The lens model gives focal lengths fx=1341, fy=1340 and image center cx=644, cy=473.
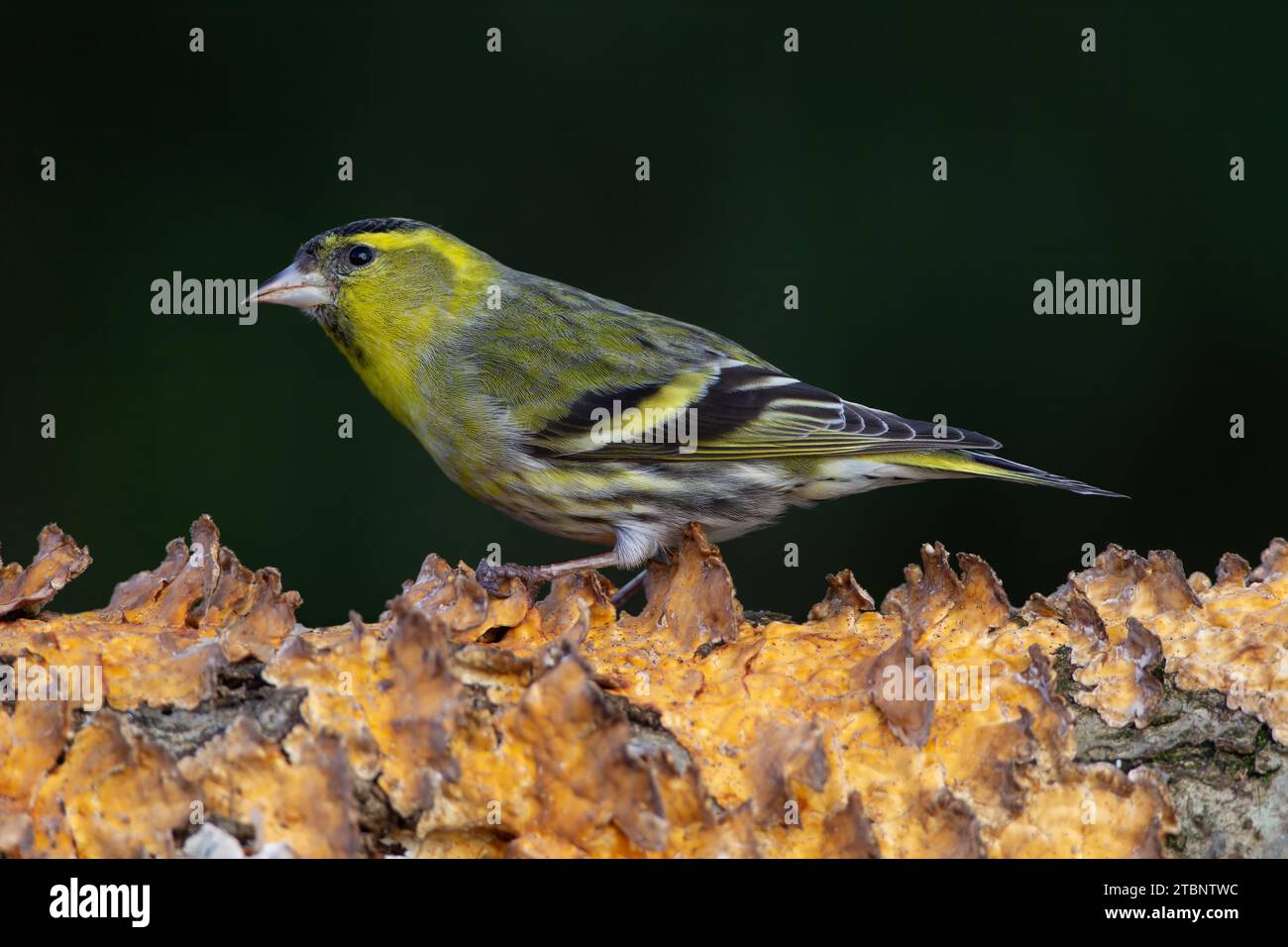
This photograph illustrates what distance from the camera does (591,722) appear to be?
1220 mm

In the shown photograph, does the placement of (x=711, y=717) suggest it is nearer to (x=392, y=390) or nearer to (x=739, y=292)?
(x=392, y=390)

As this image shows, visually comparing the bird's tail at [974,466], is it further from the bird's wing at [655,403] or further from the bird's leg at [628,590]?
the bird's leg at [628,590]

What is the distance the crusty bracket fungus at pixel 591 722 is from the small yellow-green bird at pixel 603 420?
125 cm

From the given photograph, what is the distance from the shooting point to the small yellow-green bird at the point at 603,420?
113 inches

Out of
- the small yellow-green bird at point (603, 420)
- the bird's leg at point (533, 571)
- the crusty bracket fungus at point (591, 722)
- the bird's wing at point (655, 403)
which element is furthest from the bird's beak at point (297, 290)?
the crusty bracket fungus at point (591, 722)

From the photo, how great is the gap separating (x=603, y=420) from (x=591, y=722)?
1.73 m

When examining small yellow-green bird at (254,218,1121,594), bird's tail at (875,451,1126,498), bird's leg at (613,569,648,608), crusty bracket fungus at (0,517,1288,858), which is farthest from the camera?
small yellow-green bird at (254,218,1121,594)

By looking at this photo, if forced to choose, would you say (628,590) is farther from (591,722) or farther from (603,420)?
(591,722)

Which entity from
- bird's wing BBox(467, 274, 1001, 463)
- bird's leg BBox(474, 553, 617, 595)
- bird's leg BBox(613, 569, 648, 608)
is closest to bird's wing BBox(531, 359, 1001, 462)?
bird's wing BBox(467, 274, 1001, 463)

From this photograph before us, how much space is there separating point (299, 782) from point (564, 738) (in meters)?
0.24

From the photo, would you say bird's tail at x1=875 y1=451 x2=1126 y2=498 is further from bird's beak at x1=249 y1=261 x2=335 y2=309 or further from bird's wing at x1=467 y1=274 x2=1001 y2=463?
bird's beak at x1=249 y1=261 x2=335 y2=309

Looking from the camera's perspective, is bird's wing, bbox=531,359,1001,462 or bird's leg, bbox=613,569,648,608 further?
bird's wing, bbox=531,359,1001,462

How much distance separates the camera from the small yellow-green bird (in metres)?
2.88

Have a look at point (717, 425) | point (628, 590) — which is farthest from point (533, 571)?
point (717, 425)
